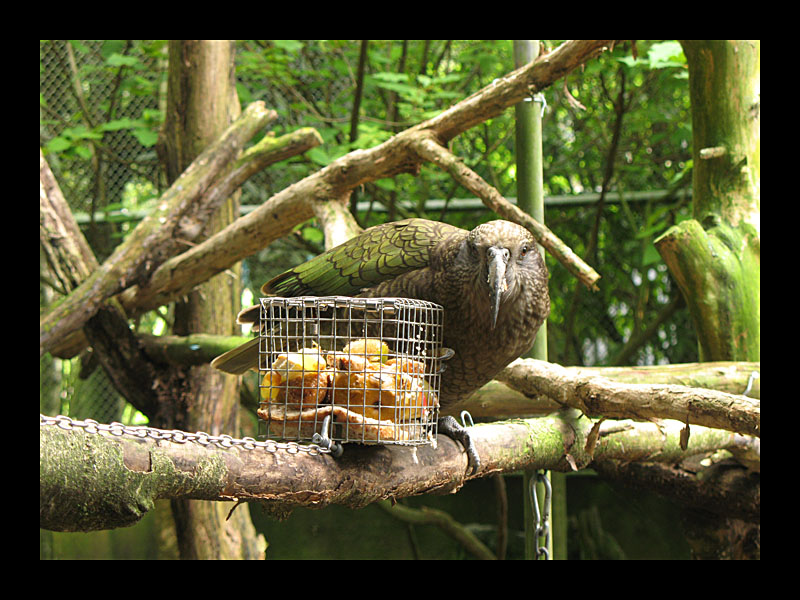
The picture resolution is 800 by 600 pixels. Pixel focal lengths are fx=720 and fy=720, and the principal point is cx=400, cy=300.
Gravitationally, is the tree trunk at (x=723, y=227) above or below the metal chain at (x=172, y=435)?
above

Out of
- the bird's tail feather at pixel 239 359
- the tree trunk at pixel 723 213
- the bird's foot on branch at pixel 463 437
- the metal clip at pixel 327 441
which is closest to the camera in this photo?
the metal clip at pixel 327 441

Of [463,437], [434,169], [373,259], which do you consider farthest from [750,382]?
[434,169]

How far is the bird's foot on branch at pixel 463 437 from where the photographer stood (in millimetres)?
1903

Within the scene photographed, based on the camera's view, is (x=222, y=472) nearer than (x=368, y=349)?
Yes

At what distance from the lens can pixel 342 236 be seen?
2.75 m

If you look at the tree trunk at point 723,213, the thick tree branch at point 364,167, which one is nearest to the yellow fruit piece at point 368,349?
the thick tree branch at point 364,167

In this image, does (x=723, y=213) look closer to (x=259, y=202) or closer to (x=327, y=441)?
(x=327, y=441)

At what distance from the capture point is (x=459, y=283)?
184 centimetres

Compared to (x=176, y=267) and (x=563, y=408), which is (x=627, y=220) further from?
(x=176, y=267)

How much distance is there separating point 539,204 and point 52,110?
3.64 m

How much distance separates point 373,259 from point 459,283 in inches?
11.1

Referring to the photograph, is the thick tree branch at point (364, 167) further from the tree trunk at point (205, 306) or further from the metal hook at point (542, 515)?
the metal hook at point (542, 515)

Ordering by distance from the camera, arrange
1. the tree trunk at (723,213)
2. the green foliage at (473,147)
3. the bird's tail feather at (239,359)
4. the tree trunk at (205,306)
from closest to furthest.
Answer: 1. the bird's tail feather at (239,359)
2. the tree trunk at (723,213)
3. the tree trunk at (205,306)
4. the green foliage at (473,147)

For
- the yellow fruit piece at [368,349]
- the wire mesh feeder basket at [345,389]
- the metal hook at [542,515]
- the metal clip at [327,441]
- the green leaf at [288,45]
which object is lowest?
the metal hook at [542,515]
